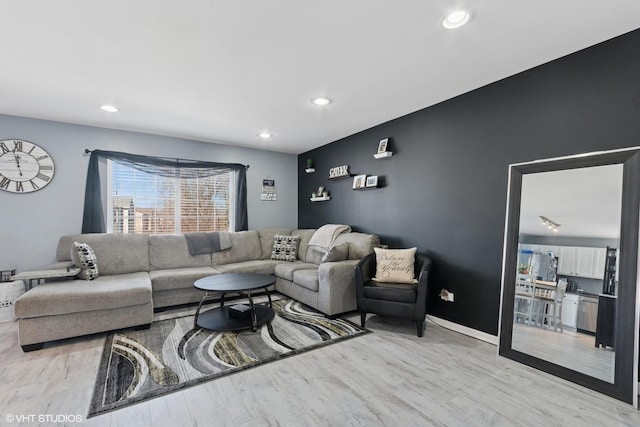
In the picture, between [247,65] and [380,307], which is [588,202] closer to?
[380,307]

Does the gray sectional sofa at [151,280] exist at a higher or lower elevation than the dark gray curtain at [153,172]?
lower

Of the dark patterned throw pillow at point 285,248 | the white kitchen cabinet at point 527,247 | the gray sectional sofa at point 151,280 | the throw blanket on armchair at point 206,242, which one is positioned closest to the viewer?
the white kitchen cabinet at point 527,247

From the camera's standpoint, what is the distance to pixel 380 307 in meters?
2.90

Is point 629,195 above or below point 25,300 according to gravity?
above

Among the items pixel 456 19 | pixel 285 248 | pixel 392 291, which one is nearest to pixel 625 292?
pixel 392 291

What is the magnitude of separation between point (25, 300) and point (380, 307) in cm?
311

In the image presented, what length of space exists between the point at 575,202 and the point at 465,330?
1.50 metres

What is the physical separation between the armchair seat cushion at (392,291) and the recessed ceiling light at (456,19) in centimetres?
215

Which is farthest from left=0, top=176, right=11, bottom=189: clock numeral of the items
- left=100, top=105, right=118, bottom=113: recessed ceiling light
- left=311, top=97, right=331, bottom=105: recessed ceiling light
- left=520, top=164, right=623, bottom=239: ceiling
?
left=520, top=164, right=623, bottom=239: ceiling

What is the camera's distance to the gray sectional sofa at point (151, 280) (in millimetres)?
2518

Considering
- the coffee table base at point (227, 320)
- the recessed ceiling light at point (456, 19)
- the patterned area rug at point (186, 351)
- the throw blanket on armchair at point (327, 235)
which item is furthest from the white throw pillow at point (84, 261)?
the recessed ceiling light at point (456, 19)

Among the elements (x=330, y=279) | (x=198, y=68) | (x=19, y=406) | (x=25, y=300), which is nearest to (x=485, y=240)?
(x=330, y=279)

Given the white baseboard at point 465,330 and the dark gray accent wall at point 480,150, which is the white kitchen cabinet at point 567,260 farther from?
the white baseboard at point 465,330

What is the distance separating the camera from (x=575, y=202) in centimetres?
217
